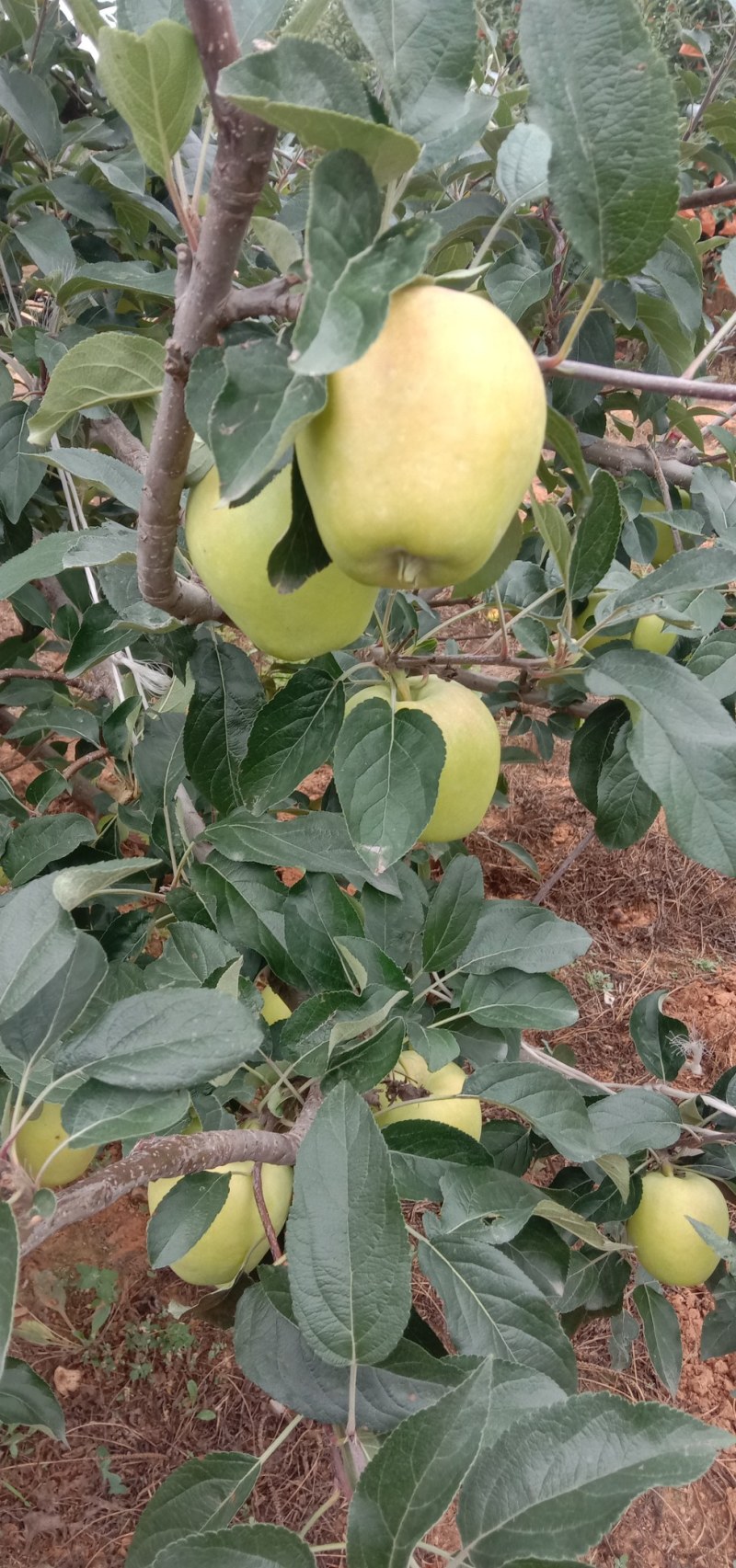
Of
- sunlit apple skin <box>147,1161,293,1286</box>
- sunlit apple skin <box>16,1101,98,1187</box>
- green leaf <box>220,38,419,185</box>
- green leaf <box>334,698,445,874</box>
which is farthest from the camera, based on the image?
sunlit apple skin <box>16,1101,98,1187</box>

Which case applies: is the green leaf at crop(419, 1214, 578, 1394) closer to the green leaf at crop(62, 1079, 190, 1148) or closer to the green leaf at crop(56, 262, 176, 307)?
the green leaf at crop(62, 1079, 190, 1148)

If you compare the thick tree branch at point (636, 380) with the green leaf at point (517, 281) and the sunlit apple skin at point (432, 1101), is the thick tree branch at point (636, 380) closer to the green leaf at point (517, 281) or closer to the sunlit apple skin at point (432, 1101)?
the green leaf at point (517, 281)

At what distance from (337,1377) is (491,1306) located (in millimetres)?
149

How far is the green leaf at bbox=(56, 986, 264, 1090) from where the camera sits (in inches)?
17.5

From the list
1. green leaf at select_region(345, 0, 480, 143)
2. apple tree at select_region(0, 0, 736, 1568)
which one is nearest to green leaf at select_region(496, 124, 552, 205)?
apple tree at select_region(0, 0, 736, 1568)

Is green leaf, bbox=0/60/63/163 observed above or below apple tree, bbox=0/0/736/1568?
above

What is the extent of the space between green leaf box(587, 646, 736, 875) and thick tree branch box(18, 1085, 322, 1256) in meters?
0.32

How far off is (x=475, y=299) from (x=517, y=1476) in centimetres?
48

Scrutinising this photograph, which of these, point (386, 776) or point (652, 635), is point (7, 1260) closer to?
point (386, 776)

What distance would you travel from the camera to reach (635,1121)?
910 mm

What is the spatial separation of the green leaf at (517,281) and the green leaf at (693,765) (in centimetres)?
37

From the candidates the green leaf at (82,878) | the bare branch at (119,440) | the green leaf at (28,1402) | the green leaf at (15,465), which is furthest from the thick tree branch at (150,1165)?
the green leaf at (15,465)

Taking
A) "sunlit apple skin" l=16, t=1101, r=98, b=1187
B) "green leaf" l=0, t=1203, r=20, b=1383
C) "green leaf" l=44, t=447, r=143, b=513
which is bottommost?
"sunlit apple skin" l=16, t=1101, r=98, b=1187

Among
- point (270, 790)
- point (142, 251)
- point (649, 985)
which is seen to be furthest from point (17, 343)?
point (649, 985)
